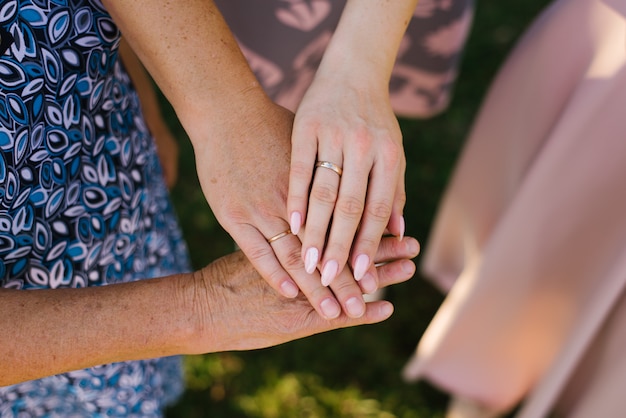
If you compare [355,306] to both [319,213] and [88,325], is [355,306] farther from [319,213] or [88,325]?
[88,325]

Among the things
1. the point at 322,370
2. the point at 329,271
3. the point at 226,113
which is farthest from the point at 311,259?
the point at 322,370

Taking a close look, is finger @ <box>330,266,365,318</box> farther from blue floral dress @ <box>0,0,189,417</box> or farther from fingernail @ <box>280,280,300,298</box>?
blue floral dress @ <box>0,0,189,417</box>

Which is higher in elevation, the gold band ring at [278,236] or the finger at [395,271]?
the gold band ring at [278,236]

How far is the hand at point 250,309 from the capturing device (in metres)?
1.06

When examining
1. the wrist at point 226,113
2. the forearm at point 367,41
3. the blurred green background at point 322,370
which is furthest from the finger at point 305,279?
the blurred green background at point 322,370

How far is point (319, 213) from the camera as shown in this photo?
1038mm

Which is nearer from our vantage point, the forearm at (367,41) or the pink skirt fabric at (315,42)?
the forearm at (367,41)

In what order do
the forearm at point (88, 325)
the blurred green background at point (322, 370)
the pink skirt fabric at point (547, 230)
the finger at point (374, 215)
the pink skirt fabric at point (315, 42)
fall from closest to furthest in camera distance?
the forearm at point (88, 325) → the finger at point (374, 215) → the pink skirt fabric at point (547, 230) → the pink skirt fabric at point (315, 42) → the blurred green background at point (322, 370)

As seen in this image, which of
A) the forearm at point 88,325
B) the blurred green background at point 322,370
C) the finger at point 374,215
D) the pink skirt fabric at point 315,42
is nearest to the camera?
the forearm at point 88,325

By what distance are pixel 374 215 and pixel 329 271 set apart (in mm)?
123

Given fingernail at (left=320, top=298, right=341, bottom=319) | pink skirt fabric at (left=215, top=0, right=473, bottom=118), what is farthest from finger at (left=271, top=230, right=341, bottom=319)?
pink skirt fabric at (left=215, top=0, right=473, bottom=118)

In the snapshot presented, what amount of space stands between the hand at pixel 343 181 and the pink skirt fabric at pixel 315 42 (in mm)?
490

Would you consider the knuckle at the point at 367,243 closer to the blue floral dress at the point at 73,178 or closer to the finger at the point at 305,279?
the finger at the point at 305,279

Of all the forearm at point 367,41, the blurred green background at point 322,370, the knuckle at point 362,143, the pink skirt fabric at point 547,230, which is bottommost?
the blurred green background at point 322,370
